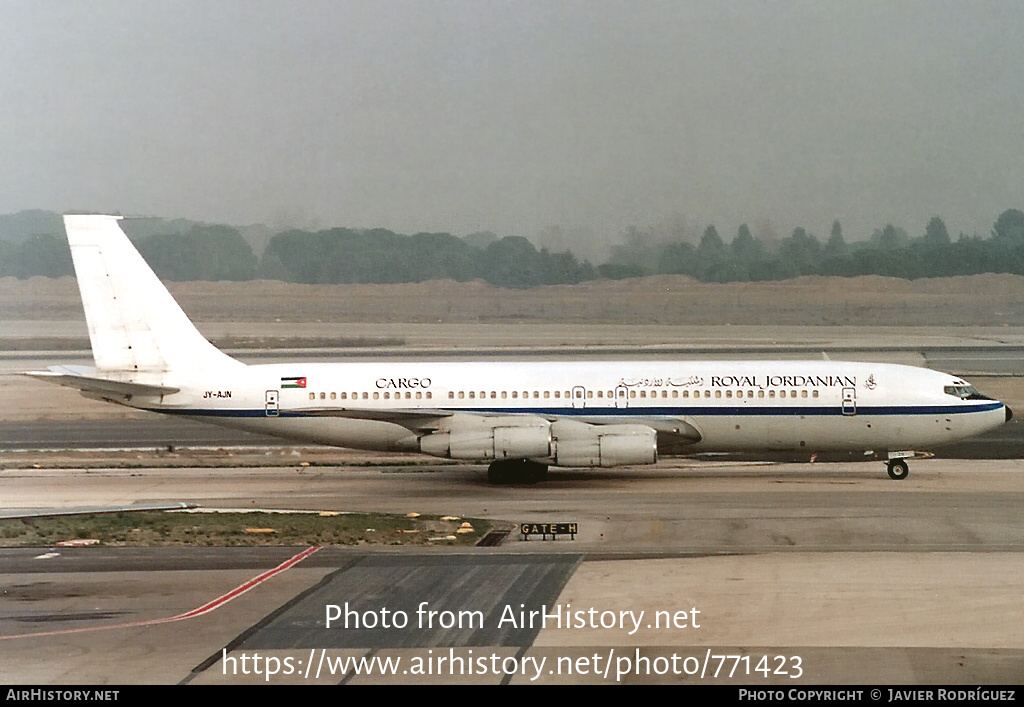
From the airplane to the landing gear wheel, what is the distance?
1.2 inches

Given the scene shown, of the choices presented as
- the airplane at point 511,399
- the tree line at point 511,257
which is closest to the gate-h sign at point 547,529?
the airplane at point 511,399

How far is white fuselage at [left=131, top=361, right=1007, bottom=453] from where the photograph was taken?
31484mm

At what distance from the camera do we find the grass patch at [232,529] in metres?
22.5

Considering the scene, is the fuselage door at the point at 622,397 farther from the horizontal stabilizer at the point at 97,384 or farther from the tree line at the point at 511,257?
the tree line at the point at 511,257

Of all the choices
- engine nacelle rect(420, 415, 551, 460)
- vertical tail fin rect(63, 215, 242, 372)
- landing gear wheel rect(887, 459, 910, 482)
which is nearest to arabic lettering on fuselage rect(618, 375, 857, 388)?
landing gear wheel rect(887, 459, 910, 482)

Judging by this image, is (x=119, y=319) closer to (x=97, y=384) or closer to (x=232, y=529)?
(x=97, y=384)

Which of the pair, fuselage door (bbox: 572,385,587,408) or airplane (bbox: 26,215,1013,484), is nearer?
airplane (bbox: 26,215,1013,484)

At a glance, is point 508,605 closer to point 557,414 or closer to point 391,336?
point 557,414

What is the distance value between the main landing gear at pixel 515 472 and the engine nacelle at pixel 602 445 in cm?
165

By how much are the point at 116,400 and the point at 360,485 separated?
727 centimetres

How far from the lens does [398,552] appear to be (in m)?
21.3

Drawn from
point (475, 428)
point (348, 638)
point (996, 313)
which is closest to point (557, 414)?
point (475, 428)

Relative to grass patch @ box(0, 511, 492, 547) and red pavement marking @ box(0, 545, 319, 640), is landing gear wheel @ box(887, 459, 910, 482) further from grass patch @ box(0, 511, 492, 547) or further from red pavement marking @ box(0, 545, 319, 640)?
red pavement marking @ box(0, 545, 319, 640)
